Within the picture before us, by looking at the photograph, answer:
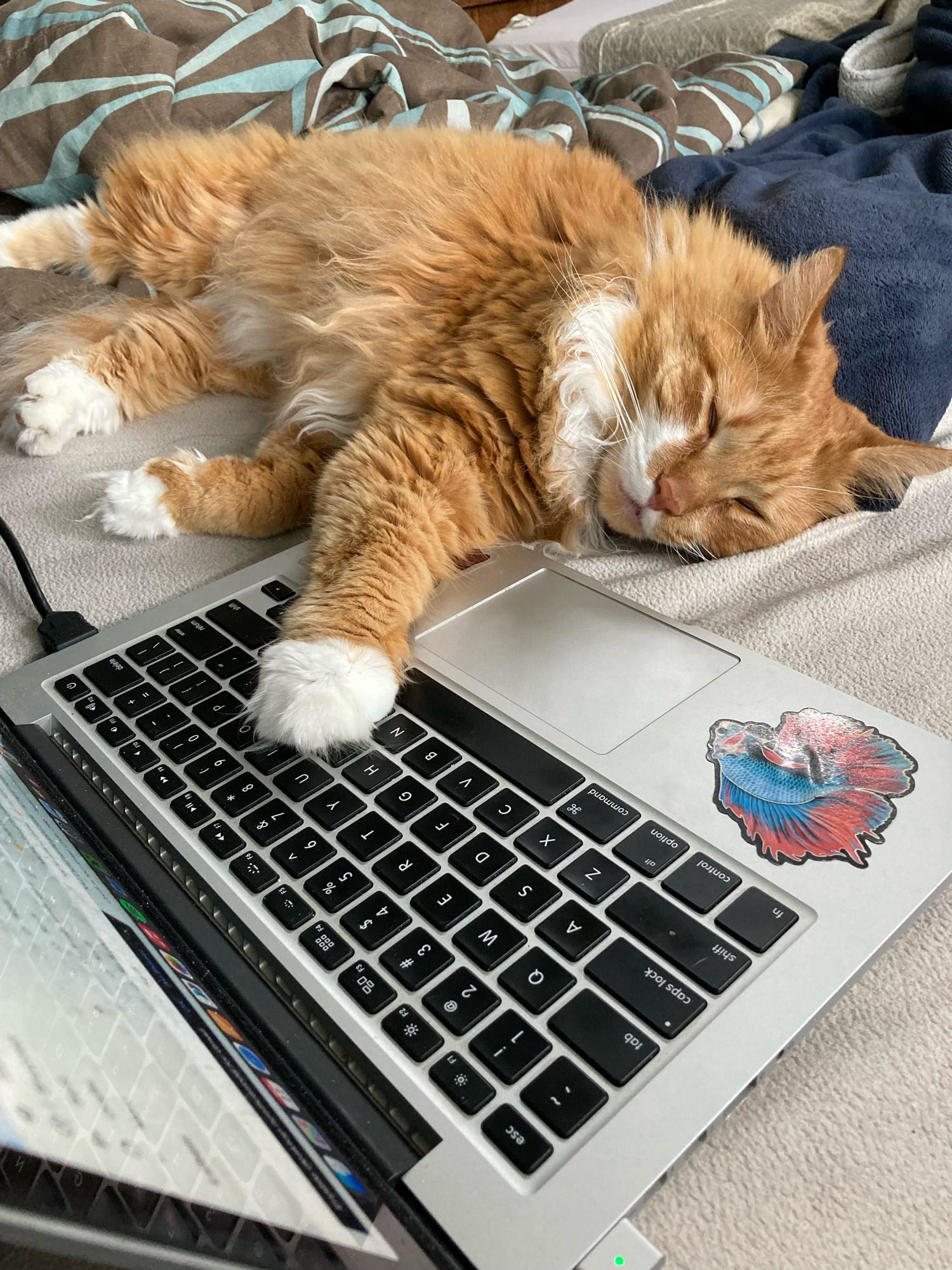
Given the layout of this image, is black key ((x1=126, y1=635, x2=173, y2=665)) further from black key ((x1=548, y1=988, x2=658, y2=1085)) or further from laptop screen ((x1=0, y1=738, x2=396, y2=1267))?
black key ((x1=548, y1=988, x2=658, y2=1085))

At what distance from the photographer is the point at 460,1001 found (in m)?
0.56

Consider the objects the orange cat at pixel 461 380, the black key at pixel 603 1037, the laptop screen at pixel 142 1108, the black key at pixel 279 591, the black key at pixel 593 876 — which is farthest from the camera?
the orange cat at pixel 461 380

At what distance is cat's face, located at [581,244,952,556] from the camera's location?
1171 mm

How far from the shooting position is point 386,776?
732 mm

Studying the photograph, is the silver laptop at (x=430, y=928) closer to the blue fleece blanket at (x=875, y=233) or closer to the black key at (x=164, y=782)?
the black key at (x=164, y=782)

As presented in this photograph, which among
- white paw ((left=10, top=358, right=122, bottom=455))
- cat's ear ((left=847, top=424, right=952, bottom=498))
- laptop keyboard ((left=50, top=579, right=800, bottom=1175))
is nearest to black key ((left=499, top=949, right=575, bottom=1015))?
laptop keyboard ((left=50, top=579, right=800, bottom=1175))

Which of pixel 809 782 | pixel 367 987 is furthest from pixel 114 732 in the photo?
pixel 809 782

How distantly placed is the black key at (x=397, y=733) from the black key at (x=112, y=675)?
0.78 feet

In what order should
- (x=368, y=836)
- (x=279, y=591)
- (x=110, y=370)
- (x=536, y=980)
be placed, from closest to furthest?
(x=536, y=980) < (x=368, y=836) < (x=279, y=591) < (x=110, y=370)

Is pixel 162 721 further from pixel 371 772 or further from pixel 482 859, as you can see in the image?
pixel 482 859

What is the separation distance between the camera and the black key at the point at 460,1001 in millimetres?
551

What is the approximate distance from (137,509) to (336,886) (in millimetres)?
643

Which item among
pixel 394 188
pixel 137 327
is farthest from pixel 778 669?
pixel 137 327

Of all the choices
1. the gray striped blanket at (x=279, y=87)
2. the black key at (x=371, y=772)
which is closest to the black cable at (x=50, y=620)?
the black key at (x=371, y=772)
